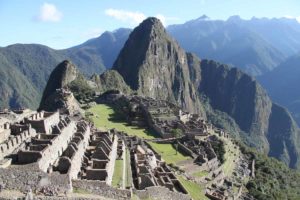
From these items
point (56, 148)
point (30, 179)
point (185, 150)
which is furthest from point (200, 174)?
point (30, 179)

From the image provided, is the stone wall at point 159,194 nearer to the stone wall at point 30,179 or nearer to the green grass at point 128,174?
the green grass at point 128,174

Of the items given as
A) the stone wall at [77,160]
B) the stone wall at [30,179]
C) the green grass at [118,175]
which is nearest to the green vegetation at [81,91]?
the green grass at [118,175]

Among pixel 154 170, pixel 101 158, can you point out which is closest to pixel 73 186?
pixel 101 158

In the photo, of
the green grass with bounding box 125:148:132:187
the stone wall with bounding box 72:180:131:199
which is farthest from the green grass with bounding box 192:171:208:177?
the stone wall with bounding box 72:180:131:199

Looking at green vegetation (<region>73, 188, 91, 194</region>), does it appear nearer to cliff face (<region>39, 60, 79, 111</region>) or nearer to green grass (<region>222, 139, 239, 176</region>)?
green grass (<region>222, 139, 239, 176</region>)

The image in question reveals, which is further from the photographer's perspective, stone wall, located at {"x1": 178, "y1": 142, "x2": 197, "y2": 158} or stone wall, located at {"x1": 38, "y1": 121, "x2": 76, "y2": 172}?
stone wall, located at {"x1": 178, "y1": 142, "x2": 197, "y2": 158}

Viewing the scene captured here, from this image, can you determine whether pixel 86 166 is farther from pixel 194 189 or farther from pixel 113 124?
pixel 113 124
